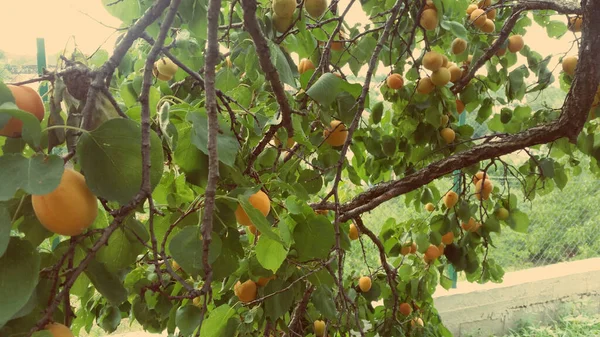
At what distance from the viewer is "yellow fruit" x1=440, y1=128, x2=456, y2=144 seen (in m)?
1.45

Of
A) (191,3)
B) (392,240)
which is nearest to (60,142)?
(191,3)

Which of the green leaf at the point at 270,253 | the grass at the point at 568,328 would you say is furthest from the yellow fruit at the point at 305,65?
the grass at the point at 568,328

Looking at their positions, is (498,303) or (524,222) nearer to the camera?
(524,222)

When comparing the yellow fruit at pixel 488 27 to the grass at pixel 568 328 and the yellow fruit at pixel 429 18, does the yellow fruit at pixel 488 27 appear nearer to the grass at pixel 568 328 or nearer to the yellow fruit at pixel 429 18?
the yellow fruit at pixel 429 18

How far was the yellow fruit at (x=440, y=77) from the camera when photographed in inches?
50.1

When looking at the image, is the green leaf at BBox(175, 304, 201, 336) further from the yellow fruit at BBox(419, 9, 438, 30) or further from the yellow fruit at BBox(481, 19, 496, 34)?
the yellow fruit at BBox(481, 19, 496, 34)

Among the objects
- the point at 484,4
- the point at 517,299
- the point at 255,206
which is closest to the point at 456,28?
the point at 484,4

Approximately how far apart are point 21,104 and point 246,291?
58 cm

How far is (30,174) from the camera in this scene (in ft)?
1.12

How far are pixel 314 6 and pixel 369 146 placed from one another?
0.60 meters

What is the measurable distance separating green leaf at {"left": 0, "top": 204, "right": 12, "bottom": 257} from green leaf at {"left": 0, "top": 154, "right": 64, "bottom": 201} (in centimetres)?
3

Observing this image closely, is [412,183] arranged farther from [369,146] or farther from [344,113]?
[344,113]

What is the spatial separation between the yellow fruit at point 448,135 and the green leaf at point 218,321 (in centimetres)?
88

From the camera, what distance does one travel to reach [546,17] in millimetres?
1537
